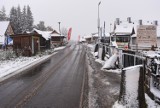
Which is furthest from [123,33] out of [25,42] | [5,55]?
[5,55]

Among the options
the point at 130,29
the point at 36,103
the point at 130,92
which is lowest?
the point at 36,103

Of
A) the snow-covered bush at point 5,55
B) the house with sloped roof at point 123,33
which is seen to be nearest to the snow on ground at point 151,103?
the snow-covered bush at point 5,55

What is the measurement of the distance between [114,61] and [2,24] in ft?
160

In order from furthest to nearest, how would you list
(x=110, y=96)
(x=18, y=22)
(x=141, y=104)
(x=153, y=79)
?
(x=18, y=22)
(x=110, y=96)
(x=153, y=79)
(x=141, y=104)

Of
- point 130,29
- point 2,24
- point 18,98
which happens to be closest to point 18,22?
point 2,24

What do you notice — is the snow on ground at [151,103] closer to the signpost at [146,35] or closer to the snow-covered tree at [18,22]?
the signpost at [146,35]

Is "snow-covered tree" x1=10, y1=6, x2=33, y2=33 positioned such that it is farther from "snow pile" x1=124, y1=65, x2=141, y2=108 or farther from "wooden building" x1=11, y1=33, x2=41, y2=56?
"snow pile" x1=124, y1=65, x2=141, y2=108

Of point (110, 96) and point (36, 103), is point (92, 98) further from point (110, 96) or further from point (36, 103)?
point (36, 103)

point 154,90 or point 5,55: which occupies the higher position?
point 5,55

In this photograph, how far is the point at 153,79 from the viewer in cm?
802

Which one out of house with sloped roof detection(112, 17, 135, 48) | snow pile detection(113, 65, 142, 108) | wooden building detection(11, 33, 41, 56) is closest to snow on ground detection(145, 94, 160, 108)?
snow pile detection(113, 65, 142, 108)

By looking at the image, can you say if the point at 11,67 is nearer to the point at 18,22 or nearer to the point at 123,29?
the point at 123,29

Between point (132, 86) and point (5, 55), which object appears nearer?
point (132, 86)

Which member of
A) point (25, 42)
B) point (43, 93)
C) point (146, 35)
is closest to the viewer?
point (43, 93)
